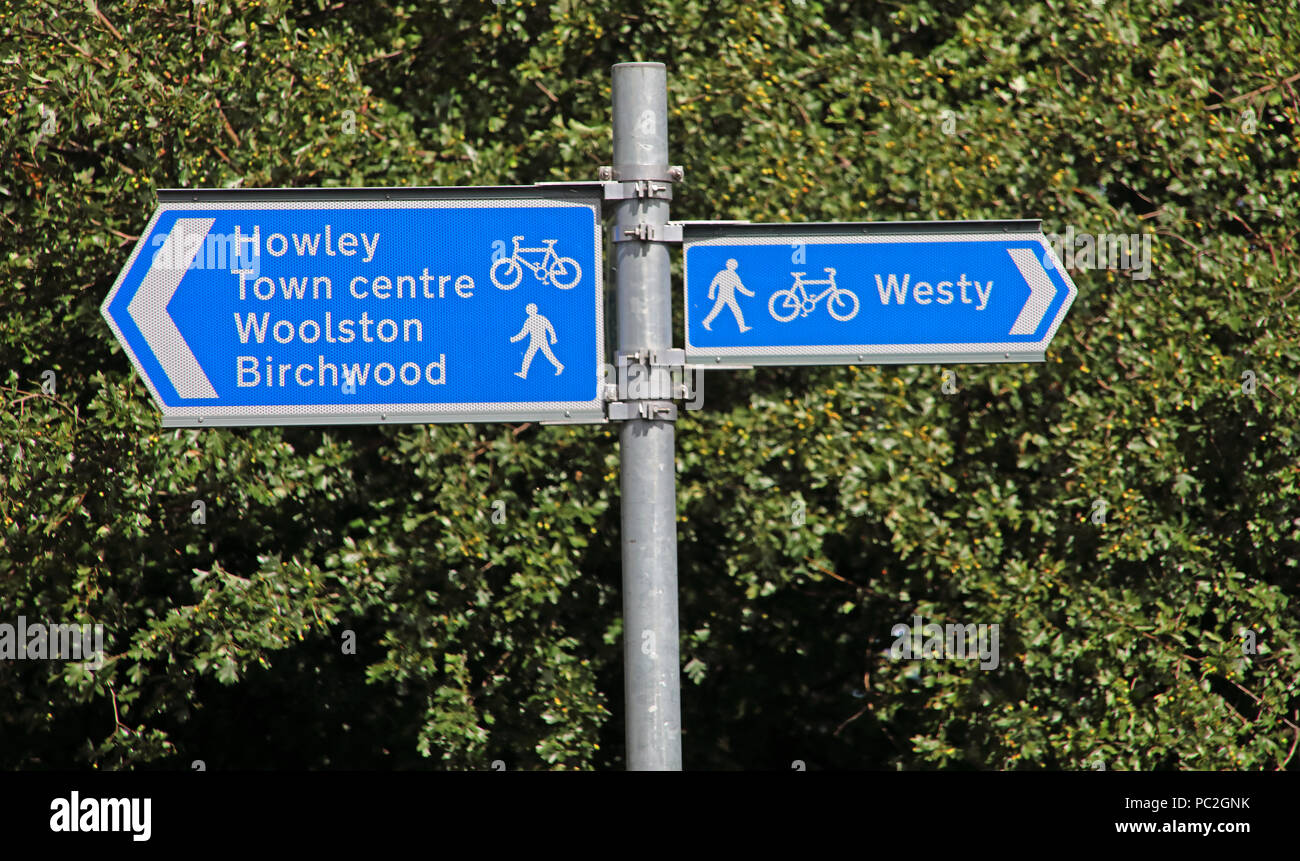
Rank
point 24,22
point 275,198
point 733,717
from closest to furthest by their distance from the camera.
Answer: point 275,198 < point 24,22 < point 733,717

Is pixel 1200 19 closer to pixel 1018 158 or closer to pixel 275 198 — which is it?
pixel 1018 158

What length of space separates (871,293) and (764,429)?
138 inches

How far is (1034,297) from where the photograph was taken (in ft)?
8.34

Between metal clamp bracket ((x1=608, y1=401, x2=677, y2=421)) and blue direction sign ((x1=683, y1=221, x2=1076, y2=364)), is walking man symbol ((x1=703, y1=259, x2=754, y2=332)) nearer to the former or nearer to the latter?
blue direction sign ((x1=683, y1=221, x2=1076, y2=364))

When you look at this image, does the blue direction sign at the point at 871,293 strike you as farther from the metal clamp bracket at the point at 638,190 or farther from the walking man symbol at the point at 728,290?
the metal clamp bracket at the point at 638,190

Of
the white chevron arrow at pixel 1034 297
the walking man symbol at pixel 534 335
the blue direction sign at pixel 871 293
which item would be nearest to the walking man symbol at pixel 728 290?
the blue direction sign at pixel 871 293

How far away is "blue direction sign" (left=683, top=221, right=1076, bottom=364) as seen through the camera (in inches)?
97.3

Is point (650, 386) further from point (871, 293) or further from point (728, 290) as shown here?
point (871, 293)

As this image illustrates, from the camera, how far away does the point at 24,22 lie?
233 inches

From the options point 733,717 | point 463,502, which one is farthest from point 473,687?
point 733,717

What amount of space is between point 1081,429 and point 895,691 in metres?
1.61

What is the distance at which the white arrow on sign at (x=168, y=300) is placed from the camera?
239 centimetres

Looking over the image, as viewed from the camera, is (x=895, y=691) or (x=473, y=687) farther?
(x=473, y=687)

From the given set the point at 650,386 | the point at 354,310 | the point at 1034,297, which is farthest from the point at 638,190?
the point at 1034,297
